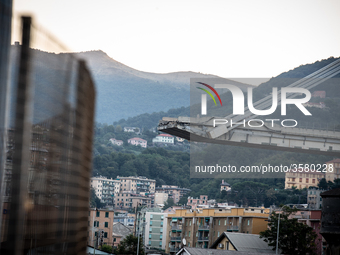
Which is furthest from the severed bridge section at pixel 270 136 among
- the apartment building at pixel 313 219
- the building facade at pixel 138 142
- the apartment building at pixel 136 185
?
the building facade at pixel 138 142

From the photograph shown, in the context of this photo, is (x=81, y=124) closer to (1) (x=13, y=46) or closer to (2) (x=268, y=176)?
(1) (x=13, y=46)

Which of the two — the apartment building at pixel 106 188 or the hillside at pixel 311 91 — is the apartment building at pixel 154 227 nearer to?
the hillside at pixel 311 91

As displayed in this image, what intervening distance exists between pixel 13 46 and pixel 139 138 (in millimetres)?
135035

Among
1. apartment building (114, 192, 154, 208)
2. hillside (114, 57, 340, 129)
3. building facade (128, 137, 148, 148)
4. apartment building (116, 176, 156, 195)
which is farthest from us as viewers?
building facade (128, 137, 148, 148)

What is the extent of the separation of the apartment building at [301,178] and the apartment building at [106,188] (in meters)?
33.8

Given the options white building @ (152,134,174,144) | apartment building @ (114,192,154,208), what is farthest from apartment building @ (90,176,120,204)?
white building @ (152,134,174,144)

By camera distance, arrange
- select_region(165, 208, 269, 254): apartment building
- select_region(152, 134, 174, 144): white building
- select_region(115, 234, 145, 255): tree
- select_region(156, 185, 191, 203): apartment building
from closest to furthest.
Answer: select_region(115, 234, 145, 255): tree < select_region(165, 208, 269, 254): apartment building < select_region(156, 185, 191, 203): apartment building < select_region(152, 134, 174, 144): white building

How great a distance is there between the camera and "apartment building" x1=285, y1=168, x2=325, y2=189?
246 ft

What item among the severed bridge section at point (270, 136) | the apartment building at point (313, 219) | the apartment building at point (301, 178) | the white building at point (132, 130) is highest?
the white building at point (132, 130)

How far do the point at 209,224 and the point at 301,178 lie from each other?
3892 centimetres

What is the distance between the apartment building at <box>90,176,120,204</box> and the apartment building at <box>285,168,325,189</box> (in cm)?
3379

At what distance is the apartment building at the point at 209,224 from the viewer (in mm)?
36875

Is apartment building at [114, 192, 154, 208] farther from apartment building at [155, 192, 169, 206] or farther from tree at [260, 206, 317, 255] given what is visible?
tree at [260, 206, 317, 255]

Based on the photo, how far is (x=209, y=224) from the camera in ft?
132
